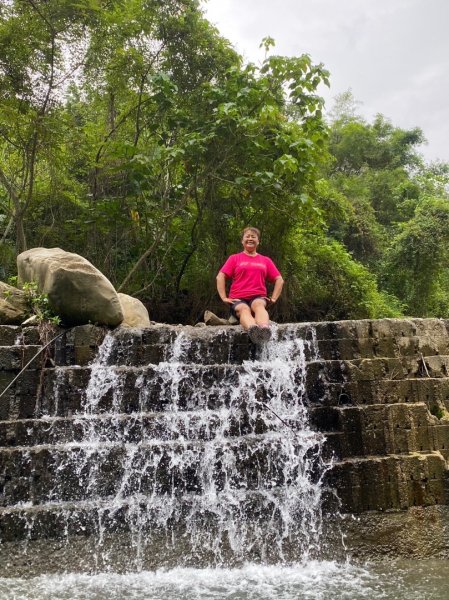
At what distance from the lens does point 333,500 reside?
13.9 feet

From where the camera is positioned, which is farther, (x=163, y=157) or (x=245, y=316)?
(x=163, y=157)

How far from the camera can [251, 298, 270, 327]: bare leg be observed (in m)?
5.60

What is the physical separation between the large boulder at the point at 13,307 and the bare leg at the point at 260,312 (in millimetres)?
2440

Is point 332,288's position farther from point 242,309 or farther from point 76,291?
point 76,291

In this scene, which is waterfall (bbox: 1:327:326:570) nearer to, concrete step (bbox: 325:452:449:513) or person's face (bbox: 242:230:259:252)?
concrete step (bbox: 325:452:449:513)

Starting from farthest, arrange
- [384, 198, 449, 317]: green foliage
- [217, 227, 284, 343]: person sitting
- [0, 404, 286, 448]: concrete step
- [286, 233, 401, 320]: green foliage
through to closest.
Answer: [384, 198, 449, 317]: green foliage
[286, 233, 401, 320]: green foliage
[217, 227, 284, 343]: person sitting
[0, 404, 286, 448]: concrete step

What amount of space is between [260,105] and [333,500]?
6211 millimetres

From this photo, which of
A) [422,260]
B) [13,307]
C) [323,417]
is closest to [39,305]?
[13,307]

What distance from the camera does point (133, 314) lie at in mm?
6500

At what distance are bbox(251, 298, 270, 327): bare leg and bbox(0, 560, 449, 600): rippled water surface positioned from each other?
2.43m

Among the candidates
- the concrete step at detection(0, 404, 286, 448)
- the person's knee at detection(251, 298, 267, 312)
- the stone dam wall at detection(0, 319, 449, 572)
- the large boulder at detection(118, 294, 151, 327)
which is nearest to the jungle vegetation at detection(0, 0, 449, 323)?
the large boulder at detection(118, 294, 151, 327)

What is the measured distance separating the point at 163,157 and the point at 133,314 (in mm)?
2956

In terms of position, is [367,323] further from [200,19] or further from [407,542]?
[200,19]

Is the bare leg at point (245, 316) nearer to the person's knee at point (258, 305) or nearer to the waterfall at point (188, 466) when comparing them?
the person's knee at point (258, 305)
